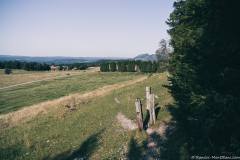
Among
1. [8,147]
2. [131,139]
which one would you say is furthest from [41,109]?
[131,139]

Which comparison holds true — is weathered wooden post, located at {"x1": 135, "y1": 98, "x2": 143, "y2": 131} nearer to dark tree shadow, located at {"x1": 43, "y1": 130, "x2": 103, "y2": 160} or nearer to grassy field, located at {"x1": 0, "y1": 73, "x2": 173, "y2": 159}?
grassy field, located at {"x1": 0, "y1": 73, "x2": 173, "y2": 159}

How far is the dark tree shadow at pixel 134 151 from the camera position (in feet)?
49.4

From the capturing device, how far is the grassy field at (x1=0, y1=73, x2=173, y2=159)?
17.3m

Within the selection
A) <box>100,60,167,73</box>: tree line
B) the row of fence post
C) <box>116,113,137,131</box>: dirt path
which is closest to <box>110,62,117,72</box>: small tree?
<box>100,60,167,73</box>: tree line

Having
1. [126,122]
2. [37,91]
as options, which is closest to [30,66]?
[37,91]

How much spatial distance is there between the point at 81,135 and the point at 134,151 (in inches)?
260

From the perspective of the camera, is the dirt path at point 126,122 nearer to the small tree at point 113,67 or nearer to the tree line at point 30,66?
the small tree at point 113,67

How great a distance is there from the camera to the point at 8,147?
853 inches

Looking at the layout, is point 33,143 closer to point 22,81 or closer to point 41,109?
point 41,109

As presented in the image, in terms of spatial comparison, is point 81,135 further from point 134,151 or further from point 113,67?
point 113,67

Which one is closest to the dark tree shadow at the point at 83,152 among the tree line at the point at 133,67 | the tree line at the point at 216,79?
the tree line at the point at 216,79

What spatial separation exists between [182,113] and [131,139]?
4449 mm

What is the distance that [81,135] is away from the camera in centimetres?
2136

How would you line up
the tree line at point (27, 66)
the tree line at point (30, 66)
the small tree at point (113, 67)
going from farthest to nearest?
the tree line at point (30, 66) < the tree line at point (27, 66) < the small tree at point (113, 67)
